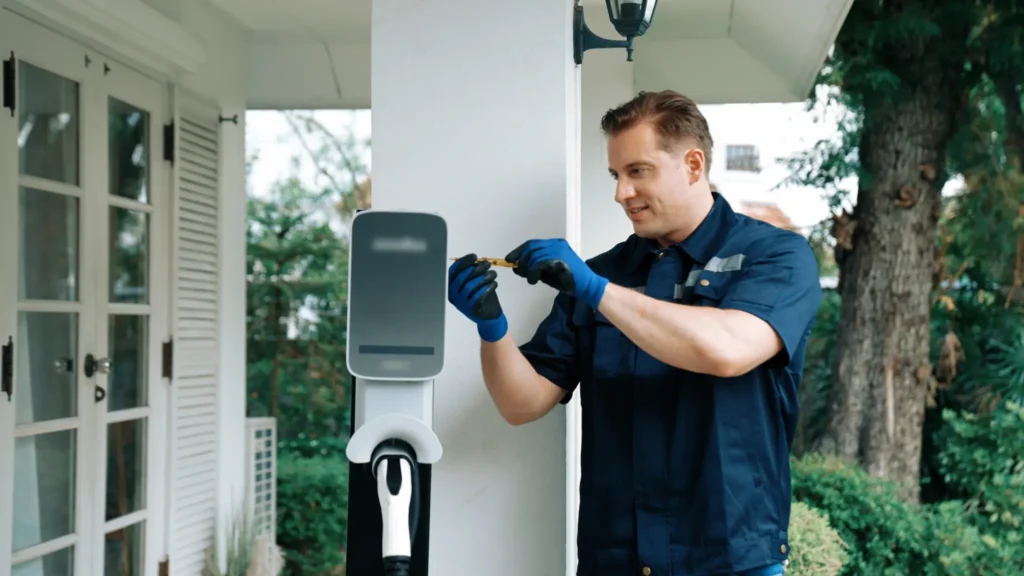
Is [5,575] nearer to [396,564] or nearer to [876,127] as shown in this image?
[396,564]

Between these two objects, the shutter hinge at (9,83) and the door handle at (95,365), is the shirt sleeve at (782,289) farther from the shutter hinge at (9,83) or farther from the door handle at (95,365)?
the door handle at (95,365)

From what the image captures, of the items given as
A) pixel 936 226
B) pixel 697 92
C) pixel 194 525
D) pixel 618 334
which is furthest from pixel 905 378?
pixel 618 334

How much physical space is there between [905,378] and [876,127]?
151cm

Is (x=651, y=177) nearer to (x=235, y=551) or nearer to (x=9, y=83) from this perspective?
(x=9, y=83)

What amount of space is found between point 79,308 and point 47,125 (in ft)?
1.96

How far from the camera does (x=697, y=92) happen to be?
502 centimetres

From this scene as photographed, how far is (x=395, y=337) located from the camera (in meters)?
1.40

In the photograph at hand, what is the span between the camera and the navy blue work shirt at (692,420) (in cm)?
164

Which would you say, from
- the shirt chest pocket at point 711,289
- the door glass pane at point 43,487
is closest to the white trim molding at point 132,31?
the door glass pane at point 43,487

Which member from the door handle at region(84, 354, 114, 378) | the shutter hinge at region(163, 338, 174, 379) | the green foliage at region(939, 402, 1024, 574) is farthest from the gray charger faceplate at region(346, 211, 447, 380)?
the green foliage at region(939, 402, 1024, 574)

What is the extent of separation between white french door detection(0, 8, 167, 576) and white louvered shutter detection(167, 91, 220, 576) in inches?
4.2

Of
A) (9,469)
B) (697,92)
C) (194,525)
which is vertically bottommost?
(194,525)

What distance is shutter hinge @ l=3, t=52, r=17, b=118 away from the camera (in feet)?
9.72

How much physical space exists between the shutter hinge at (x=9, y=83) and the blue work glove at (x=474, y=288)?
6.48 ft
